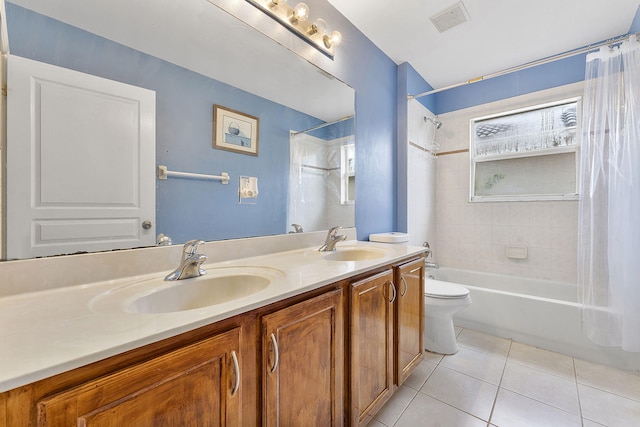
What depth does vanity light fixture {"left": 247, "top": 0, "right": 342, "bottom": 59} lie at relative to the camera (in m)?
1.39

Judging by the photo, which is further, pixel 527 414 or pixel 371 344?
pixel 527 414

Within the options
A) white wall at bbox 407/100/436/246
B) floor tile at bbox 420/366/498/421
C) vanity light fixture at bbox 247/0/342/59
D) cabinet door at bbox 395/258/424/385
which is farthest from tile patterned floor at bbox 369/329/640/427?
vanity light fixture at bbox 247/0/342/59

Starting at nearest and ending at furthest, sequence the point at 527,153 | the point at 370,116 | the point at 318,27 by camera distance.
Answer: the point at 318,27 → the point at 370,116 → the point at 527,153

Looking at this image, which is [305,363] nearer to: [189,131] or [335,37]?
[189,131]

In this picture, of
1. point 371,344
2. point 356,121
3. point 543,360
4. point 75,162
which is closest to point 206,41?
point 75,162

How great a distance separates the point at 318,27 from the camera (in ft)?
5.38

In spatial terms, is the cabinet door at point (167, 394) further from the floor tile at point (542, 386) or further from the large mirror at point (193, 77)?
the floor tile at point (542, 386)

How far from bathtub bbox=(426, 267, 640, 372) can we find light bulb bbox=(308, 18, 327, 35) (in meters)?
2.25

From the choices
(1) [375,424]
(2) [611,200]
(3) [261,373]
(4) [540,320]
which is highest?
(2) [611,200]

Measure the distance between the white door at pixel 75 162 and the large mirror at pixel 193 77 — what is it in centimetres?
4

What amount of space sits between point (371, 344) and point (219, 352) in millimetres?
761

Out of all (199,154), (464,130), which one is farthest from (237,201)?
(464,130)

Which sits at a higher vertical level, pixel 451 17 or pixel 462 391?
pixel 451 17

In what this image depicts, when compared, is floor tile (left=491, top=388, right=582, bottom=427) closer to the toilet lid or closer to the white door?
the toilet lid
